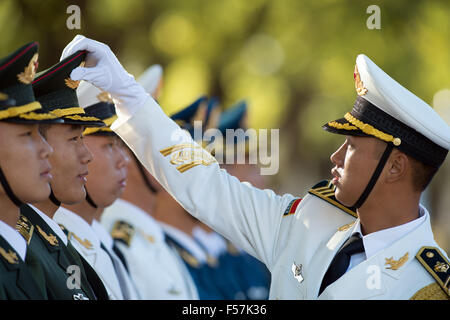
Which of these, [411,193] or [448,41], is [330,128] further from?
[448,41]

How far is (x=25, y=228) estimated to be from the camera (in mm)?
3932

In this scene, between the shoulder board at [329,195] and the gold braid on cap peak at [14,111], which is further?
the shoulder board at [329,195]

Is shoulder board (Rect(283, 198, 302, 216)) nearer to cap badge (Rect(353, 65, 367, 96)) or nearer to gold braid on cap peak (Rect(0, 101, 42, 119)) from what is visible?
cap badge (Rect(353, 65, 367, 96))

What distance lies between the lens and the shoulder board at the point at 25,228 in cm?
386

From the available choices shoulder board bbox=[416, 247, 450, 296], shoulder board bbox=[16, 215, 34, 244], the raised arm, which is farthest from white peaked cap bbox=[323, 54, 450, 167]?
shoulder board bbox=[16, 215, 34, 244]

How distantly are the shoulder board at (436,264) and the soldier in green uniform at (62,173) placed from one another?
1689 millimetres

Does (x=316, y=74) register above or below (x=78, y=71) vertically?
below

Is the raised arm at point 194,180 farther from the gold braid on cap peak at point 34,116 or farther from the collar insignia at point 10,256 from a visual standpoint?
the collar insignia at point 10,256

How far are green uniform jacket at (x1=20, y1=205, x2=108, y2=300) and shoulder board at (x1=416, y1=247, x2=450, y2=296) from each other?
5.54 feet

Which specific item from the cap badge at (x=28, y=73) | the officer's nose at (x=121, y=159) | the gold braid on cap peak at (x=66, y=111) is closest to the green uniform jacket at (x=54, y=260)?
the gold braid on cap peak at (x=66, y=111)

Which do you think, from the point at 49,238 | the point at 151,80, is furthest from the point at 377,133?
the point at 151,80

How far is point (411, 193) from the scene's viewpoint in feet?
14.8
